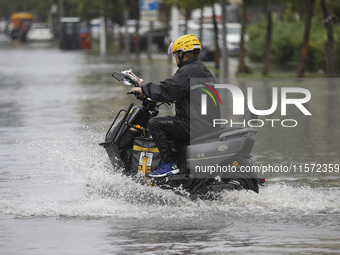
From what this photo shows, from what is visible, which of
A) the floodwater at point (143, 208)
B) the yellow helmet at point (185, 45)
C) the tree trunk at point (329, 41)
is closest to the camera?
the floodwater at point (143, 208)

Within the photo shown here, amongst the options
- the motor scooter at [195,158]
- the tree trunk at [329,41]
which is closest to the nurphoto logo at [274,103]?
the tree trunk at [329,41]

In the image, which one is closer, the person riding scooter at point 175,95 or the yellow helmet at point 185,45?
the person riding scooter at point 175,95

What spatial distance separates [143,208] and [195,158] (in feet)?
2.24

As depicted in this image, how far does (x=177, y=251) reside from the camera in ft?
23.0

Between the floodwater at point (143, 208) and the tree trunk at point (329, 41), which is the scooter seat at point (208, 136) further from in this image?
the tree trunk at point (329, 41)

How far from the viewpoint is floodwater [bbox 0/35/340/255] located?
731 cm

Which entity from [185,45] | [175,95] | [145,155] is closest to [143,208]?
[145,155]

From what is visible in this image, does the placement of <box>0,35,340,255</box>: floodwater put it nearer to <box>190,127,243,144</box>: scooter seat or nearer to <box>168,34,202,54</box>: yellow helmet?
<box>190,127,243,144</box>: scooter seat

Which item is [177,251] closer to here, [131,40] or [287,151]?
[287,151]

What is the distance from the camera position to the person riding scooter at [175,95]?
29.2 feet

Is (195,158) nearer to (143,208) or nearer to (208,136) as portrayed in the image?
(208,136)

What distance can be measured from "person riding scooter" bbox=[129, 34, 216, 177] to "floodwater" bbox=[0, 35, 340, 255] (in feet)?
1.21

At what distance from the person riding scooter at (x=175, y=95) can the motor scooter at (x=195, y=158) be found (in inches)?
4.4

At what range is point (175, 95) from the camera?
29.2 feet
